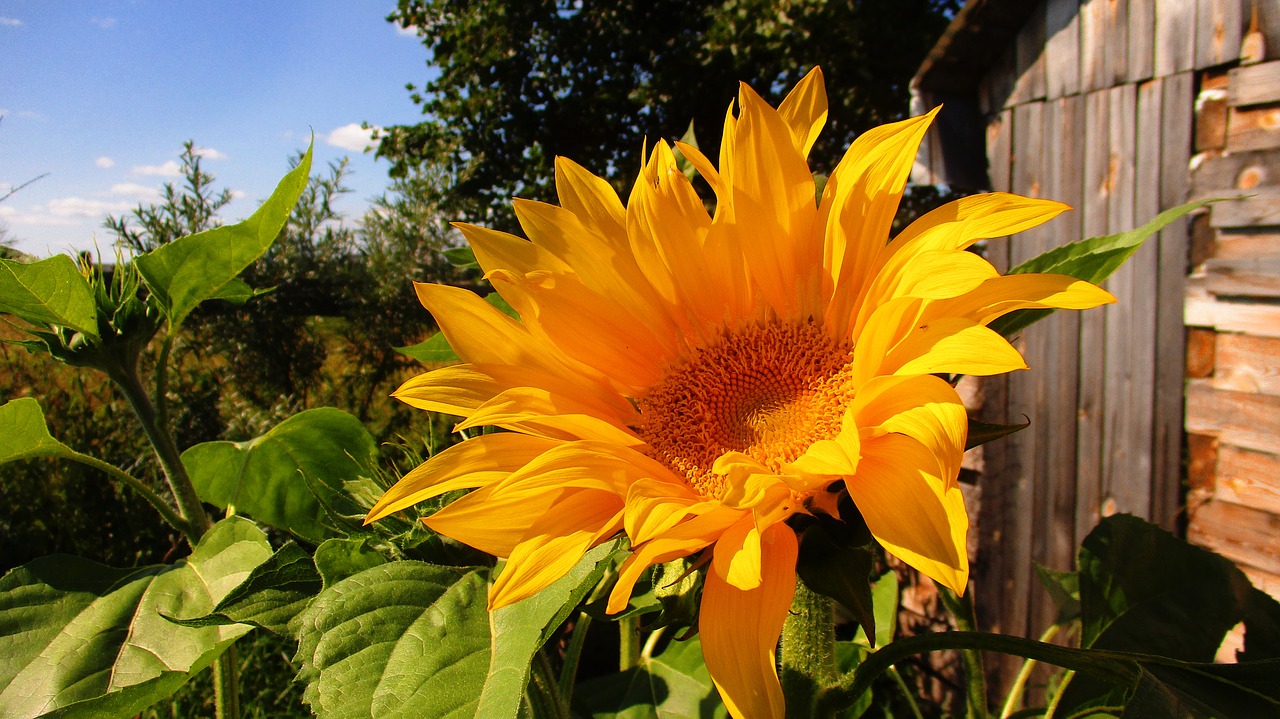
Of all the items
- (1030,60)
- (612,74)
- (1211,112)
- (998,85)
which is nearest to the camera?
(1211,112)

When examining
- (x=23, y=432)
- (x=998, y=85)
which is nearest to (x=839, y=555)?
(x=23, y=432)

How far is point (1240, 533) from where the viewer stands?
224 cm

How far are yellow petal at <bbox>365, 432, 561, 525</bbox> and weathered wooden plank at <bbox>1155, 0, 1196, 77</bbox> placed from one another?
2.74 m

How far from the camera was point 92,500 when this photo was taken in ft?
8.72

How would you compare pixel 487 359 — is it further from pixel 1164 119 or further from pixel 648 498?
pixel 1164 119

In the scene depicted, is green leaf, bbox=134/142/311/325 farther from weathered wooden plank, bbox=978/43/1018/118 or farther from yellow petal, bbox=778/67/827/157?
weathered wooden plank, bbox=978/43/1018/118

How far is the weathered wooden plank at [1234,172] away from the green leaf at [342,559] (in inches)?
98.5

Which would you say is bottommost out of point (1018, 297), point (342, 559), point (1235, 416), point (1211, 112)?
point (1235, 416)

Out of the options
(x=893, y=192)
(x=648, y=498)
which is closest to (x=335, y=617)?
(x=648, y=498)

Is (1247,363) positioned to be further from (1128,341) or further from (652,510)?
(652,510)

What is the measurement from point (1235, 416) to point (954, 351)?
2.43 metres

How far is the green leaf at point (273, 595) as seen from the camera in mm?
485

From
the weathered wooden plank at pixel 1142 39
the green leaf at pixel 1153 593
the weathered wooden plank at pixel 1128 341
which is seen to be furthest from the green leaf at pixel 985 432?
the weathered wooden plank at pixel 1142 39

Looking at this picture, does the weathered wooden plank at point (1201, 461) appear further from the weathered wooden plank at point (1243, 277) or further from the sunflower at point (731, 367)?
the sunflower at point (731, 367)
